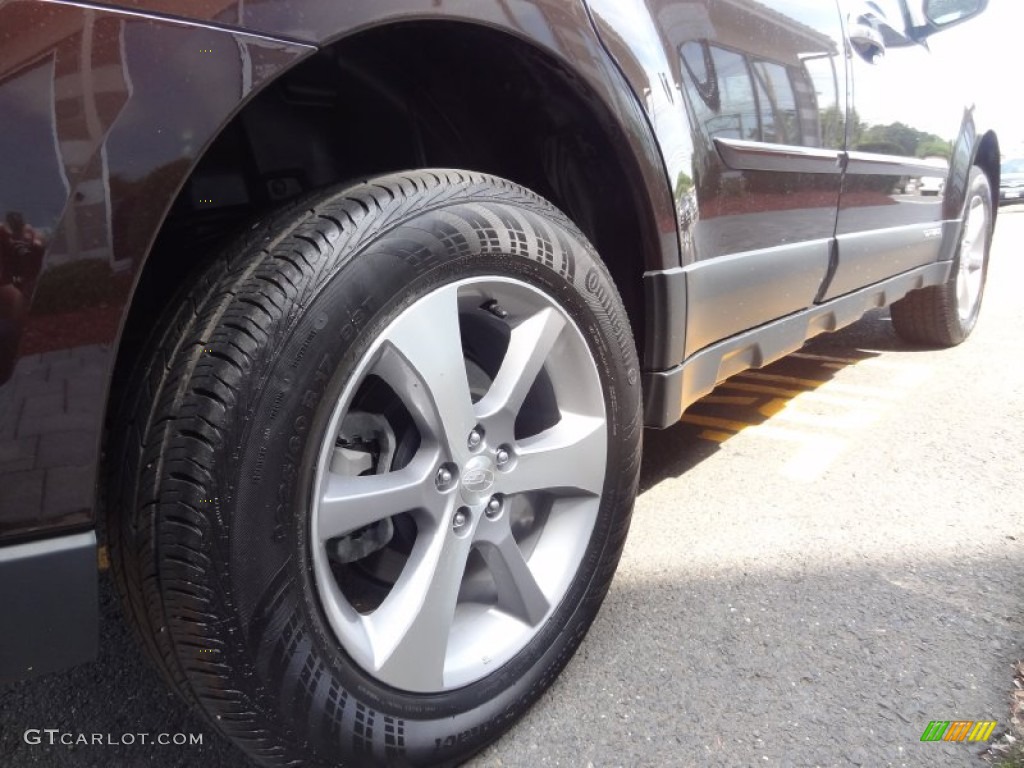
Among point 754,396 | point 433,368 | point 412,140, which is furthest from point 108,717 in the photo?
point 754,396

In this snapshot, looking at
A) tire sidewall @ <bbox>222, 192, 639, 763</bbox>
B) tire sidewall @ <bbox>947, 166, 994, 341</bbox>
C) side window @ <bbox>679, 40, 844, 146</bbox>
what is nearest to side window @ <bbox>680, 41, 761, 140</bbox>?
side window @ <bbox>679, 40, 844, 146</bbox>

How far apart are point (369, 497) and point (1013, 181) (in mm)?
16346

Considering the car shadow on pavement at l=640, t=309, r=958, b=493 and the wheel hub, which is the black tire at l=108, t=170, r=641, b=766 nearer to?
the wheel hub

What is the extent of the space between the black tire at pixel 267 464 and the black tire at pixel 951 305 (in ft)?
10.9

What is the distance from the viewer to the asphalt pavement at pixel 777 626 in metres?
1.39

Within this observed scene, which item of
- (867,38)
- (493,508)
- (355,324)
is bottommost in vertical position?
(493,508)

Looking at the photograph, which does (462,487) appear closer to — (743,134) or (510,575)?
(510,575)

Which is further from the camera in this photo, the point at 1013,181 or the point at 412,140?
the point at 1013,181

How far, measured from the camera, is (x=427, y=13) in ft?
3.79

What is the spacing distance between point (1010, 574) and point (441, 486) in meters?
1.50

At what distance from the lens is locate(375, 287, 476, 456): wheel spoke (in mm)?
1161

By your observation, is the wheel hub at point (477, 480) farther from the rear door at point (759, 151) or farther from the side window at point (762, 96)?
the side window at point (762, 96)

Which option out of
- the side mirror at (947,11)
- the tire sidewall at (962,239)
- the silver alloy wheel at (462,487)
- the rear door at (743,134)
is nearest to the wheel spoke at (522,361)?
the silver alloy wheel at (462,487)

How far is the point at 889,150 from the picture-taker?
276 centimetres
